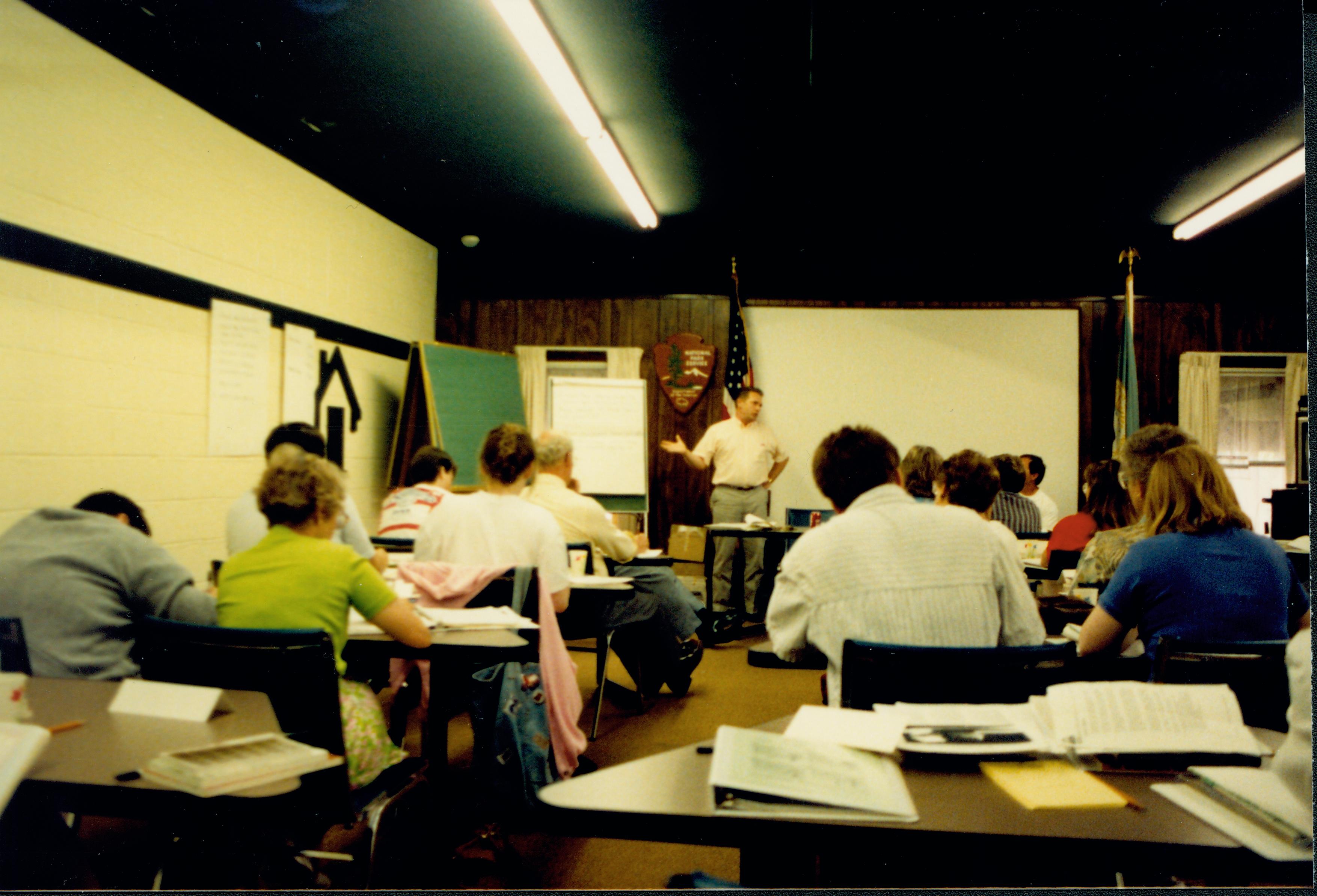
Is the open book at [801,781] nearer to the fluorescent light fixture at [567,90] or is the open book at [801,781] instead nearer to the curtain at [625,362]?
the fluorescent light fixture at [567,90]

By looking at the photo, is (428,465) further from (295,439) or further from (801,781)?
(801,781)

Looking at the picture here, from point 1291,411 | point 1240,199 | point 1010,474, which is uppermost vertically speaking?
point 1240,199

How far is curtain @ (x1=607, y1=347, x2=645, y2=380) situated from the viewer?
23.3ft

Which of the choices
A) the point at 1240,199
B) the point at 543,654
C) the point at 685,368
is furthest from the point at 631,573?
the point at 1240,199

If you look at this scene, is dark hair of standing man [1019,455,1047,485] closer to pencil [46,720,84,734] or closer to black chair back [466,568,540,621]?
black chair back [466,568,540,621]

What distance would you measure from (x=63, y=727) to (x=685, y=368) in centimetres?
600

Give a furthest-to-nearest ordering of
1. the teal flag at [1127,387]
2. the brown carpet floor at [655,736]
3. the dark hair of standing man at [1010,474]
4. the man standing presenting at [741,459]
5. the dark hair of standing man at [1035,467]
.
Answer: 1. the man standing presenting at [741,459]
2. the teal flag at [1127,387]
3. the dark hair of standing man at [1035,467]
4. the dark hair of standing man at [1010,474]
5. the brown carpet floor at [655,736]

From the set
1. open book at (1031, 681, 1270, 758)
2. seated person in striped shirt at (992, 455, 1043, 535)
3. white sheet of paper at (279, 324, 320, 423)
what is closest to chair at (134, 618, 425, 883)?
open book at (1031, 681, 1270, 758)

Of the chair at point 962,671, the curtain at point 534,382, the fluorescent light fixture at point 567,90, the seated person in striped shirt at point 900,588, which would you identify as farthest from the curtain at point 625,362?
the chair at point 962,671

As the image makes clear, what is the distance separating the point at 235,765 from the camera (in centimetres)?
111

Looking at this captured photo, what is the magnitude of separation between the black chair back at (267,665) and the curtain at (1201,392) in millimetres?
7135

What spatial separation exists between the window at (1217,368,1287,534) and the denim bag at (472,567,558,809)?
456 cm

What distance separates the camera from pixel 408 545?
11.3 feet

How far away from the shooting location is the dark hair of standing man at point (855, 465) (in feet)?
6.21
